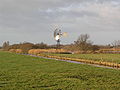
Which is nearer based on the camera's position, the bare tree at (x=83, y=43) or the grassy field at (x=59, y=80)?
the grassy field at (x=59, y=80)

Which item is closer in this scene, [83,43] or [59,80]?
[59,80]

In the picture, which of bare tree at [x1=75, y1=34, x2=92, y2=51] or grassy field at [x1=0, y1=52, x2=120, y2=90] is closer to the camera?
grassy field at [x1=0, y1=52, x2=120, y2=90]

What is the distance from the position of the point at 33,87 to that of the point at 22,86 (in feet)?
1.86

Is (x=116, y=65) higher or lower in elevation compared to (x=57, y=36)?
lower

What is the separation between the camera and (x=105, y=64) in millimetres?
19656

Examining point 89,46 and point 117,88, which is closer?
point 117,88

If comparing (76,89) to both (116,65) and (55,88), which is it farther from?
(116,65)

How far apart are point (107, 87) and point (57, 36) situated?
3749 cm

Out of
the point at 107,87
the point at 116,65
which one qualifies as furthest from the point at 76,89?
the point at 116,65

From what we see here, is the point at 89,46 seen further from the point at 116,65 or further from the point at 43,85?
the point at 43,85

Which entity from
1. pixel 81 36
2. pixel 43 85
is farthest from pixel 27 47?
pixel 43 85

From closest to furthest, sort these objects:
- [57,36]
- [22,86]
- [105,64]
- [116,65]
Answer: [22,86] < [116,65] < [105,64] < [57,36]

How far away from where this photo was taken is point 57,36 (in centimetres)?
4569

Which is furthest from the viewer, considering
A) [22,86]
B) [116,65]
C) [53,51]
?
[53,51]
